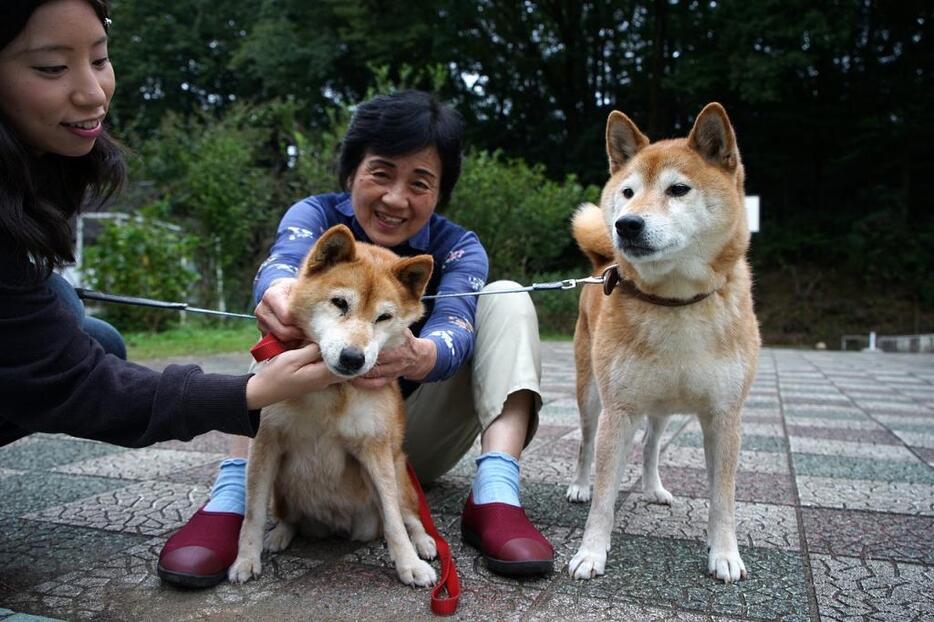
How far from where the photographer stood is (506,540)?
208 centimetres

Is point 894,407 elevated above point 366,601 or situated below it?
below

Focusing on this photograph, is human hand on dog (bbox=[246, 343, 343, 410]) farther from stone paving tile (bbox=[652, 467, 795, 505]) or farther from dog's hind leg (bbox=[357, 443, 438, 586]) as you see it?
stone paving tile (bbox=[652, 467, 795, 505])

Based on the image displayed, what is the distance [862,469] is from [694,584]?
197 centimetres

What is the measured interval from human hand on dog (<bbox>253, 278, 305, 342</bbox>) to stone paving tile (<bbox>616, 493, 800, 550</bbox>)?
141 centimetres

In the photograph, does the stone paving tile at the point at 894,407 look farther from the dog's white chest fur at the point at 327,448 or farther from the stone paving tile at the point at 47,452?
the stone paving tile at the point at 47,452

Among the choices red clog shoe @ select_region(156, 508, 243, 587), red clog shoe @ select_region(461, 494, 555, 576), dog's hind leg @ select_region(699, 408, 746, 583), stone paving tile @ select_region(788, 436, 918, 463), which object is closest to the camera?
red clog shoe @ select_region(156, 508, 243, 587)

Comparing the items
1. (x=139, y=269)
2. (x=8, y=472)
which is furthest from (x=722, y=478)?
(x=139, y=269)

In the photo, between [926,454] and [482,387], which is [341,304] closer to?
[482,387]

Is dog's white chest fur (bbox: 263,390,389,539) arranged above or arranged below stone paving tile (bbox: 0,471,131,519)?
above

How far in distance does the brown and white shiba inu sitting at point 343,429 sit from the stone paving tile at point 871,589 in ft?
3.74

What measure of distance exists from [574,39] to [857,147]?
9221mm

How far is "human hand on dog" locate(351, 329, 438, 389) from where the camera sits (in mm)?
2115

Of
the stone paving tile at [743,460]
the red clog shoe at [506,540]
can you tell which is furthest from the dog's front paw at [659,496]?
the red clog shoe at [506,540]

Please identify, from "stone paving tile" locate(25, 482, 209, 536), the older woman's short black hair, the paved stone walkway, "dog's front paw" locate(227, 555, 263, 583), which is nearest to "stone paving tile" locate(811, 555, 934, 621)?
the paved stone walkway
